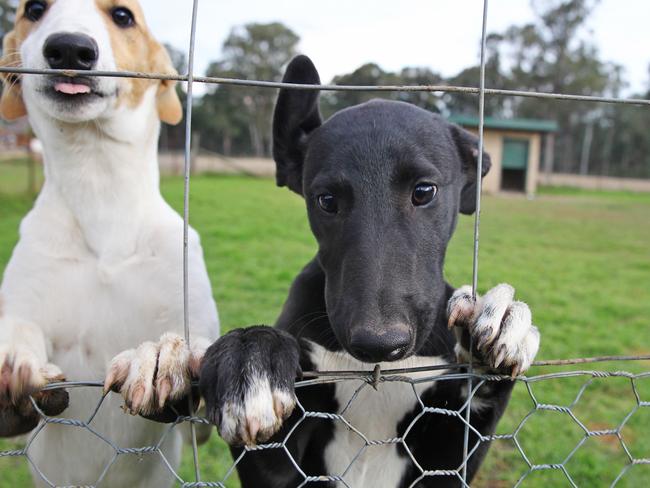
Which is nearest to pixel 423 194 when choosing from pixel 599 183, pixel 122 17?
pixel 122 17

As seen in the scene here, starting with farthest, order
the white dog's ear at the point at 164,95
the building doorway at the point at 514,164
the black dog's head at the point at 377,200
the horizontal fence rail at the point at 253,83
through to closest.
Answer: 1. the building doorway at the point at 514,164
2. the white dog's ear at the point at 164,95
3. the black dog's head at the point at 377,200
4. the horizontal fence rail at the point at 253,83

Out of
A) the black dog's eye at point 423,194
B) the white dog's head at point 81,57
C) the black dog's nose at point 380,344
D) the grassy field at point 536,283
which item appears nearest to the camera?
the black dog's nose at point 380,344

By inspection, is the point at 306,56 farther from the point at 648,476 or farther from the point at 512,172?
the point at 512,172

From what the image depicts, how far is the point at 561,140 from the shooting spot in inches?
1508

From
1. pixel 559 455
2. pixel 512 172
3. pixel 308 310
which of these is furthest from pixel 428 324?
pixel 512 172

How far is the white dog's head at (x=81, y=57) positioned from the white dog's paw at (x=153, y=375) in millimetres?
856

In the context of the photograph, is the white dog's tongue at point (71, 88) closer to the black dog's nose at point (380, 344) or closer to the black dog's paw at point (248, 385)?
the black dog's paw at point (248, 385)

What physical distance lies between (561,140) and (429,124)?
131ft

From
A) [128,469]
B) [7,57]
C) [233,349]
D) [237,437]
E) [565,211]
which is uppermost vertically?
[7,57]

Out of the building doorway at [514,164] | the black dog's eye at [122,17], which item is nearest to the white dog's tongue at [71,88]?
the black dog's eye at [122,17]

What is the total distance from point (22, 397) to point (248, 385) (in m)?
0.57

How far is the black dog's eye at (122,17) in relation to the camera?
6.82 feet

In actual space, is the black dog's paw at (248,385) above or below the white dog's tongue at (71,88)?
below

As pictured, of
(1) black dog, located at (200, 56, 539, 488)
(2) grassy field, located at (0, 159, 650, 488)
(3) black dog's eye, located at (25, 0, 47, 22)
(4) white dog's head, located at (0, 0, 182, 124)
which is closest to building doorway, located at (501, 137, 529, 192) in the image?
(2) grassy field, located at (0, 159, 650, 488)
